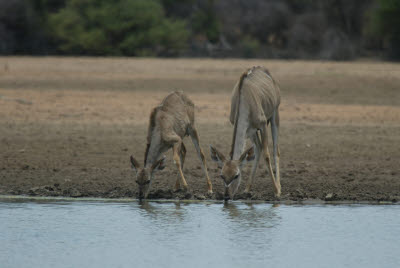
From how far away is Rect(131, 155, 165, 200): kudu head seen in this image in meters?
9.58

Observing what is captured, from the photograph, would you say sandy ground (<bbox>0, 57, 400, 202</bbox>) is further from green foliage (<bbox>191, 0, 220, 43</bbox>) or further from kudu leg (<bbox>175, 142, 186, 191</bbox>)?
green foliage (<bbox>191, 0, 220, 43</bbox>)

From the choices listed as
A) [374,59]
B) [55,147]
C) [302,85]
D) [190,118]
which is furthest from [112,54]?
[190,118]

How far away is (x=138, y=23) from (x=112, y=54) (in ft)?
7.76

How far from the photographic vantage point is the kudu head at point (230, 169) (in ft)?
29.7

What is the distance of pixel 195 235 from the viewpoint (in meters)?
8.62

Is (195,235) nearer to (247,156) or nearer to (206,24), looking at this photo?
(247,156)

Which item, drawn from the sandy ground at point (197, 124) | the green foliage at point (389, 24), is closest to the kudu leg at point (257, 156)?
the sandy ground at point (197, 124)

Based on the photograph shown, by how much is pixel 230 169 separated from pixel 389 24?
28443 mm

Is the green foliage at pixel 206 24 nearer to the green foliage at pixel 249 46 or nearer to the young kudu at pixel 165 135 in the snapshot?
the green foliage at pixel 249 46

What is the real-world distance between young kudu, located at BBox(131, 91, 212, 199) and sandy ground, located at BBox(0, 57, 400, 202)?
0.52m

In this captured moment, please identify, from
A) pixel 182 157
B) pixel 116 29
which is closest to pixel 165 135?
pixel 182 157

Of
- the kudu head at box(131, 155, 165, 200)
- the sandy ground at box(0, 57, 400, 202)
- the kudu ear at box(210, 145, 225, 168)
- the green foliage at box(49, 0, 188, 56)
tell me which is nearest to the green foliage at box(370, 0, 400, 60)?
the sandy ground at box(0, 57, 400, 202)

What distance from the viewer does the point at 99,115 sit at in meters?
16.9

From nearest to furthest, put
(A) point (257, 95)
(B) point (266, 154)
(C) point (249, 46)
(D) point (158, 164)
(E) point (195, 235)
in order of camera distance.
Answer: (E) point (195, 235)
(D) point (158, 164)
(A) point (257, 95)
(B) point (266, 154)
(C) point (249, 46)
